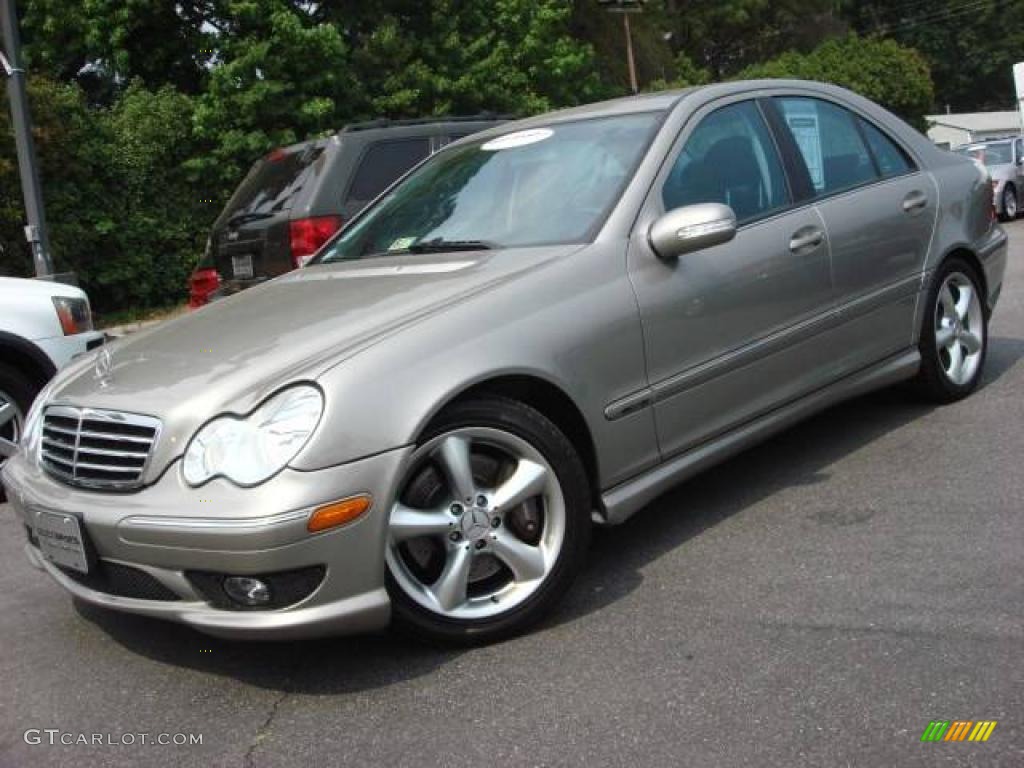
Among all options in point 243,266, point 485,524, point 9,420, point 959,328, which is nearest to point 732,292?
point 485,524

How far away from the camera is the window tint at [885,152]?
496 centimetres

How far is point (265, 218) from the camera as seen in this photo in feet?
24.0

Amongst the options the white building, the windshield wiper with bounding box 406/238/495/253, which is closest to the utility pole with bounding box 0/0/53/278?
the windshield wiper with bounding box 406/238/495/253

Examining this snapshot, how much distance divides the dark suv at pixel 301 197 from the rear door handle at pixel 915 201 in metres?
3.46

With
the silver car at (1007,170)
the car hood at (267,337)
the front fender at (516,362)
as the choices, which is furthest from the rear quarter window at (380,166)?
the silver car at (1007,170)

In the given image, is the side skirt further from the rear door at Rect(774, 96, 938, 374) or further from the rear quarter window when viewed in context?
the rear quarter window

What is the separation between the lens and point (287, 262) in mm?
7090

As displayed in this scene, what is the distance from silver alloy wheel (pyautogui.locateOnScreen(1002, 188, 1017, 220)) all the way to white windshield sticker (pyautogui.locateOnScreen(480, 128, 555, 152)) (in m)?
16.5

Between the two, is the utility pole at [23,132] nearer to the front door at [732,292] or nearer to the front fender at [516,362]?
the front door at [732,292]

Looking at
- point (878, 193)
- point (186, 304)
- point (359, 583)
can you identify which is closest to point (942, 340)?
point (878, 193)

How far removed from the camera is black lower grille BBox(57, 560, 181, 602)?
9.71ft

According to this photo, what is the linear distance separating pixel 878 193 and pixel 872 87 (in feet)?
105

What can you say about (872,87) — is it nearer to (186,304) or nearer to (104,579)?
(186,304)

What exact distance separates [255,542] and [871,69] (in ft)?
116
